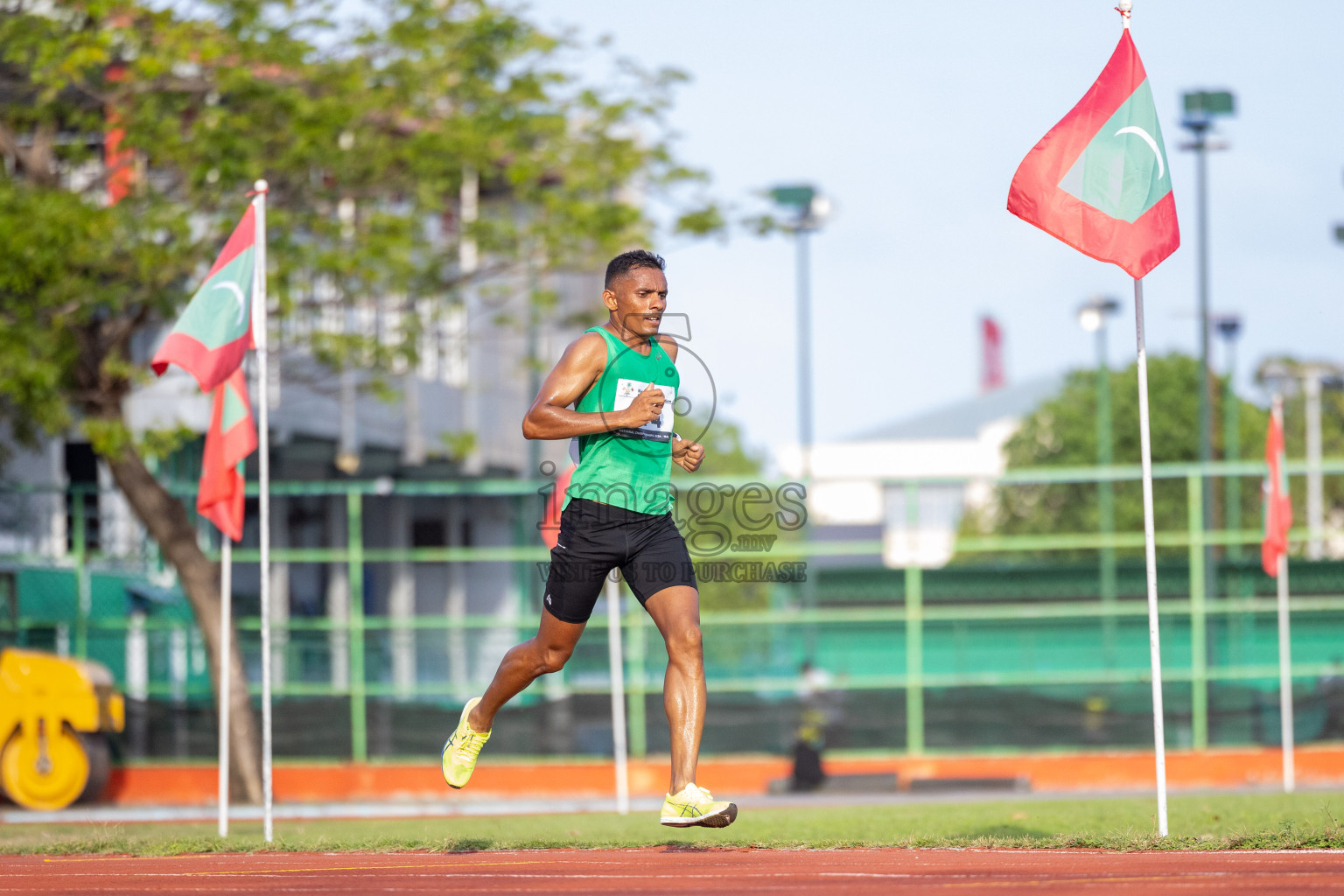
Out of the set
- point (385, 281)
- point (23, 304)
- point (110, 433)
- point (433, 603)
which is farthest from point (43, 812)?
point (433, 603)

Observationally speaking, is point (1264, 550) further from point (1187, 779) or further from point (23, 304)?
point (23, 304)

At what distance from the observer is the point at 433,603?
27203mm

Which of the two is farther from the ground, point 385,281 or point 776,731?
point 385,281

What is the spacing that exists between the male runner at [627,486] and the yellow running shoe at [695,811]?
11cm

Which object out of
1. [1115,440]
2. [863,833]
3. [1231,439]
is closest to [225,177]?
[863,833]

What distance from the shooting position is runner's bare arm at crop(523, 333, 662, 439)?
6547mm

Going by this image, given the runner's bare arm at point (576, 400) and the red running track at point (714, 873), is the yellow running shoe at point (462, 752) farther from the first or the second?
the runner's bare arm at point (576, 400)

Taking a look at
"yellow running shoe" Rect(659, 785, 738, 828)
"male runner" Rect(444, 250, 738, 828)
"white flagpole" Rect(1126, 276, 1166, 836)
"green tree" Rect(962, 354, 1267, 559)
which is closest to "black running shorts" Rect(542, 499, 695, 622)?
"male runner" Rect(444, 250, 738, 828)

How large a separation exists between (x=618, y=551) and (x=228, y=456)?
21.0 ft

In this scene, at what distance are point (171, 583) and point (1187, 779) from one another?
12.6 m

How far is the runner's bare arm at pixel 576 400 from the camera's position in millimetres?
6547

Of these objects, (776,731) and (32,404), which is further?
(776,731)

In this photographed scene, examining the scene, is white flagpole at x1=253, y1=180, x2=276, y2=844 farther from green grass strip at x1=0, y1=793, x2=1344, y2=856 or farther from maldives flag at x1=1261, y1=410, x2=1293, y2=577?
maldives flag at x1=1261, y1=410, x2=1293, y2=577

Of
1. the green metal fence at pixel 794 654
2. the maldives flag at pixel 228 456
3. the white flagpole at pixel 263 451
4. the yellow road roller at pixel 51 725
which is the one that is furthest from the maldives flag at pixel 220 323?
the green metal fence at pixel 794 654
